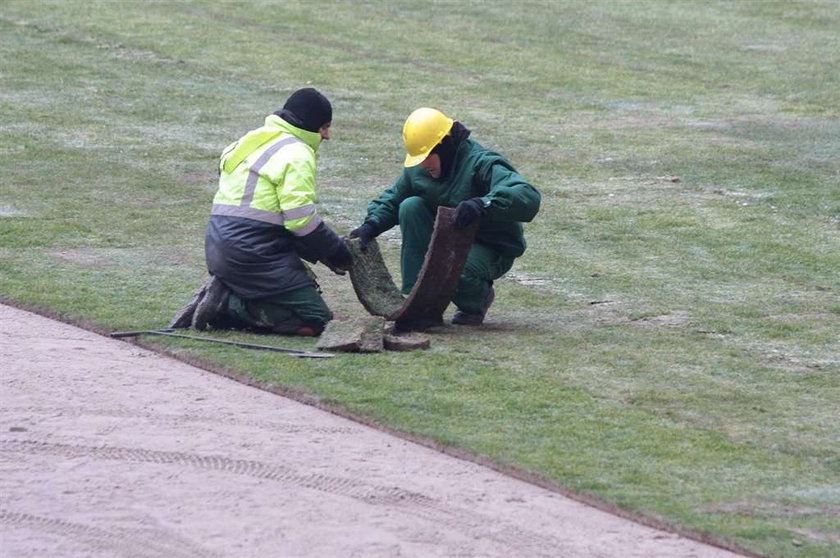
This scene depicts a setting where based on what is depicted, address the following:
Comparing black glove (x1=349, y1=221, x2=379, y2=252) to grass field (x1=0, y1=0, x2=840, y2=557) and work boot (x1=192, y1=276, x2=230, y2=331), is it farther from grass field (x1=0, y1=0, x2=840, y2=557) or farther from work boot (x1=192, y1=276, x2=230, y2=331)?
work boot (x1=192, y1=276, x2=230, y2=331)

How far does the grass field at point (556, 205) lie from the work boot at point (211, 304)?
0.25 m

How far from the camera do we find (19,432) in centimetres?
667

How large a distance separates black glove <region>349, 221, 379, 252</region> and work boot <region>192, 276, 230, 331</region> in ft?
2.68

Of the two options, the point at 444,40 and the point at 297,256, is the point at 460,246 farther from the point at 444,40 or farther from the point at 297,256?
the point at 444,40

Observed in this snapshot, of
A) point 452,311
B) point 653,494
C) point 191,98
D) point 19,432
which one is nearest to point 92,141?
point 191,98

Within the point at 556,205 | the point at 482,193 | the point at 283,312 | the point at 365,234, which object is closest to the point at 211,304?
the point at 283,312

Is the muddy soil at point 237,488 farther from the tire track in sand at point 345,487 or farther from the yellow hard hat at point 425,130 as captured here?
the yellow hard hat at point 425,130

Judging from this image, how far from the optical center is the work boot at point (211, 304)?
8.34 m

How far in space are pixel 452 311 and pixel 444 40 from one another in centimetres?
1206

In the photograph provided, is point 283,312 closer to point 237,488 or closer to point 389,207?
point 389,207

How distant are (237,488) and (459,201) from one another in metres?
3.05

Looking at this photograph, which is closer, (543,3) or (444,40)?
(444,40)

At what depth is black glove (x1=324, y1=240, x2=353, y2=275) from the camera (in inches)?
329

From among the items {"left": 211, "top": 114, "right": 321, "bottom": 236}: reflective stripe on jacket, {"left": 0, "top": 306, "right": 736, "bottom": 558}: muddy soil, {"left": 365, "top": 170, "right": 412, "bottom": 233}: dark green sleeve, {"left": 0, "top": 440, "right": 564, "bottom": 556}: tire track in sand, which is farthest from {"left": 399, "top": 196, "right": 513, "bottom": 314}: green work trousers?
{"left": 0, "top": 440, "right": 564, "bottom": 556}: tire track in sand
